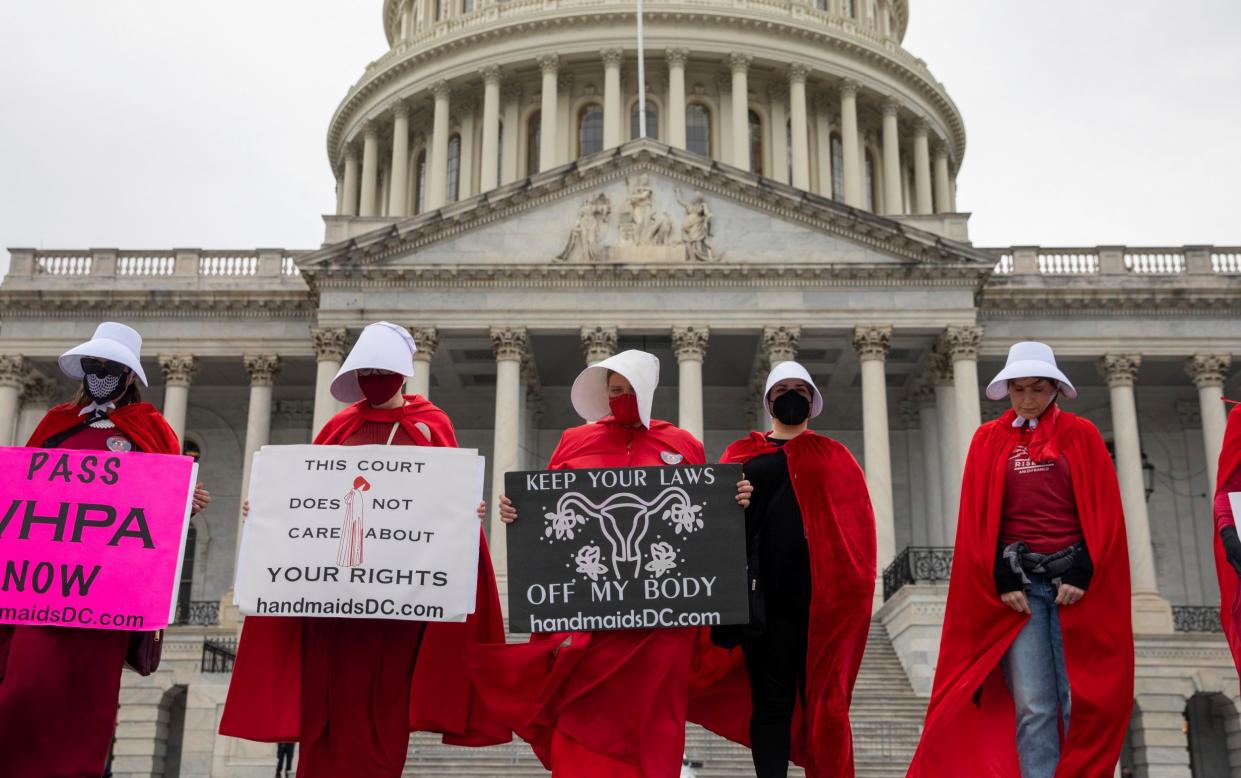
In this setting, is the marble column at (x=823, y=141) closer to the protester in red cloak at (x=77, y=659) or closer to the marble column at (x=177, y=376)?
the marble column at (x=177, y=376)

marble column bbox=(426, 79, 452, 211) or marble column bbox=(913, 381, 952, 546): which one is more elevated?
marble column bbox=(426, 79, 452, 211)

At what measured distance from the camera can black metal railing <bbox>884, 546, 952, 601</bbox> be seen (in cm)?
2991

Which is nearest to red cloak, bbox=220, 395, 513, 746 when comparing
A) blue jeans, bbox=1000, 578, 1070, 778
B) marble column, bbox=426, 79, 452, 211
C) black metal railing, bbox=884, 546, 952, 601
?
blue jeans, bbox=1000, 578, 1070, 778

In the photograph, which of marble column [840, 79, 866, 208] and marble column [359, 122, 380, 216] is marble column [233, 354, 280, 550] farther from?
marble column [840, 79, 866, 208]

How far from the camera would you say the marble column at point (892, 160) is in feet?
175

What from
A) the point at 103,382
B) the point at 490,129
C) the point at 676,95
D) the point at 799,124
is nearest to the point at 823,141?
the point at 799,124

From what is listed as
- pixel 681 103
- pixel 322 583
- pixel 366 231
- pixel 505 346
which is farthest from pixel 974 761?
pixel 681 103

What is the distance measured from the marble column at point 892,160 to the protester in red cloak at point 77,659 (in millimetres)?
47181

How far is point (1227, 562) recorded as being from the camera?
8125mm

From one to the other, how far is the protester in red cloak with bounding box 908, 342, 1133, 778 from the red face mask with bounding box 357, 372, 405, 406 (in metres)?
3.81

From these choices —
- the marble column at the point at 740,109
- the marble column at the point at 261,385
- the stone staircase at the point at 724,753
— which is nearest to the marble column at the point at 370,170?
the marble column at the point at 740,109

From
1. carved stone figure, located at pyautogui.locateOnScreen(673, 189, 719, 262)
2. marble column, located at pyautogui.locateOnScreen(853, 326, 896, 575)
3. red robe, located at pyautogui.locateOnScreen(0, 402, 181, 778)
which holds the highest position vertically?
carved stone figure, located at pyautogui.locateOnScreen(673, 189, 719, 262)

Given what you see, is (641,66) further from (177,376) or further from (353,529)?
(353,529)

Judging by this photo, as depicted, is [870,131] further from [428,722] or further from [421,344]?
[428,722]
